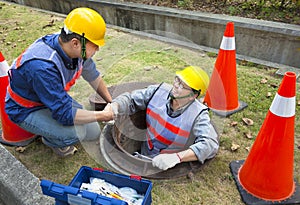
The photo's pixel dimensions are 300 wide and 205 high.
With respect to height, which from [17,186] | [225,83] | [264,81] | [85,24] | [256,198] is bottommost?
[256,198]

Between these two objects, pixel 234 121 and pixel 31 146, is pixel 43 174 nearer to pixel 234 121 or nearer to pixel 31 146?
pixel 31 146

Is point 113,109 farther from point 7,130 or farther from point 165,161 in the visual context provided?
point 7,130

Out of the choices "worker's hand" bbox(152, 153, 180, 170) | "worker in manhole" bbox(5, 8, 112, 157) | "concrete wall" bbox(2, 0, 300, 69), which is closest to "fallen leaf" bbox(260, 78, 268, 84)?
"concrete wall" bbox(2, 0, 300, 69)

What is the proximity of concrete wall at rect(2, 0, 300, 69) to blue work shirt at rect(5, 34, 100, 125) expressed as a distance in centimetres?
262

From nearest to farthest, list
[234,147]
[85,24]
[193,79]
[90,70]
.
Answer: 1. [85,24]
2. [193,79]
3. [234,147]
4. [90,70]

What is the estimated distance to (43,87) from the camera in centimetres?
192

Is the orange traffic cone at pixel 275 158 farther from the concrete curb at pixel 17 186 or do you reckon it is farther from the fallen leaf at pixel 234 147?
the concrete curb at pixel 17 186

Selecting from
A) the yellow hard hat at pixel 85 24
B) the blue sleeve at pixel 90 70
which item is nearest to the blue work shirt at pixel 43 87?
the yellow hard hat at pixel 85 24

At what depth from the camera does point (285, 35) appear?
12.5ft

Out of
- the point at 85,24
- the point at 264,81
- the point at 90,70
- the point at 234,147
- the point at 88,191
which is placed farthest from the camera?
the point at 264,81

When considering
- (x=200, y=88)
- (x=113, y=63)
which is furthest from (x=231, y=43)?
(x=113, y=63)

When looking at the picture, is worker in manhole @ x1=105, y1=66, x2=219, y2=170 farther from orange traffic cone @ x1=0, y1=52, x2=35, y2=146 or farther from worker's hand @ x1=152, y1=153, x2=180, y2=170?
orange traffic cone @ x1=0, y1=52, x2=35, y2=146

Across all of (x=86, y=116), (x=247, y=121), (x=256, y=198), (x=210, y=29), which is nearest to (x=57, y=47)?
(x=86, y=116)

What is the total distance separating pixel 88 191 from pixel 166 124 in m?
A: 1.04
